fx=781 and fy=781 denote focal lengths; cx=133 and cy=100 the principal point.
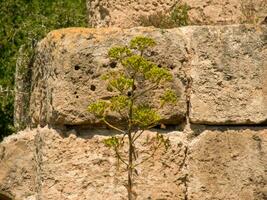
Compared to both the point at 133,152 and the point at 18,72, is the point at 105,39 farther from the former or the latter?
the point at 18,72

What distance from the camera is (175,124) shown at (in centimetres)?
408

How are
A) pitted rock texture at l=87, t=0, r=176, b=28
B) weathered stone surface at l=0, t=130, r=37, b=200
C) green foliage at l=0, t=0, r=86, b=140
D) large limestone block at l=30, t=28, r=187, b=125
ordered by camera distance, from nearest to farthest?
large limestone block at l=30, t=28, r=187, b=125 → weathered stone surface at l=0, t=130, r=37, b=200 → pitted rock texture at l=87, t=0, r=176, b=28 → green foliage at l=0, t=0, r=86, b=140

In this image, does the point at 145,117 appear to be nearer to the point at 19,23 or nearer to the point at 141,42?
the point at 141,42

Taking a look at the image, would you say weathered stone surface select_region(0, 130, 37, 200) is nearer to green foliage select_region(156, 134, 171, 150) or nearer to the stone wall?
the stone wall

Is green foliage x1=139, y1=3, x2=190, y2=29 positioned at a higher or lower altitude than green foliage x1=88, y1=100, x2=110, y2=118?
higher

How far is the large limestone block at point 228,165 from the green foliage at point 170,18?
711 mm

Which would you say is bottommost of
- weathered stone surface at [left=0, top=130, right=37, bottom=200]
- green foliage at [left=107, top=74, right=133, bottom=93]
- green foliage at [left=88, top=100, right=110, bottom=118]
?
weathered stone surface at [left=0, top=130, right=37, bottom=200]

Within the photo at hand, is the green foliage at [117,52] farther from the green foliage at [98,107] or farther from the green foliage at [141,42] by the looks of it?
the green foliage at [98,107]

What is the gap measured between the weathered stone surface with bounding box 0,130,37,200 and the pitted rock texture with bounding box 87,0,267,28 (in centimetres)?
85

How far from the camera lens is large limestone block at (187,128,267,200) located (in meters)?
4.00

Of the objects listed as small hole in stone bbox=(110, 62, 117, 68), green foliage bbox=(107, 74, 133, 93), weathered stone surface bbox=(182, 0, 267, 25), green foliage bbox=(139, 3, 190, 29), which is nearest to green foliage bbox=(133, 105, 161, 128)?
green foliage bbox=(107, 74, 133, 93)

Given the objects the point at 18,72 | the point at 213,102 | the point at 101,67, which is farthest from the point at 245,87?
the point at 18,72

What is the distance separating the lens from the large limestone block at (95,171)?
3.98 metres

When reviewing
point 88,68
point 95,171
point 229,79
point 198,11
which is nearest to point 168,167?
point 95,171
